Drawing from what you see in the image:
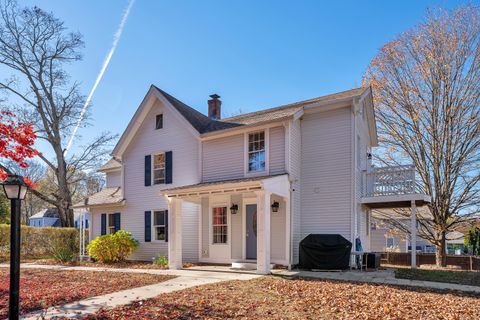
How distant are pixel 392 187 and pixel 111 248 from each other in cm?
1136

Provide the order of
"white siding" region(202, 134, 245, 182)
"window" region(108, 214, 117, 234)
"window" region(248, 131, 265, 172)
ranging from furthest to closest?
1. "window" region(108, 214, 117, 234)
2. "white siding" region(202, 134, 245, 182)
3. "window" region(248, 131, 265, 172)

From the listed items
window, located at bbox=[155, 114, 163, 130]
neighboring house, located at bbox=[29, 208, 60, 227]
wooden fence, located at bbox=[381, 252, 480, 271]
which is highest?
window, located at bbox=[155, 114, 163, 130]

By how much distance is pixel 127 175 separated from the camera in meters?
17.6

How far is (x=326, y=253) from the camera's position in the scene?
12344mm

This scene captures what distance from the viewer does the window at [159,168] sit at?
1656 centimetres

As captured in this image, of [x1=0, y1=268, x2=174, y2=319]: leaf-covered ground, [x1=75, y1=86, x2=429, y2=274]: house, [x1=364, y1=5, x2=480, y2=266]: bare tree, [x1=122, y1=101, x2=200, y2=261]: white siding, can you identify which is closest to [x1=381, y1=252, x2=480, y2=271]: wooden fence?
[x1=364, y1=5, x2=480, y2=266]: bare tree

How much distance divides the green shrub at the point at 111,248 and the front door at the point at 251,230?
5332 mm

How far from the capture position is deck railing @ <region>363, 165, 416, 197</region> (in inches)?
525

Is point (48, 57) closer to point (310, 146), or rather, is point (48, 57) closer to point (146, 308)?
point (310, 146)

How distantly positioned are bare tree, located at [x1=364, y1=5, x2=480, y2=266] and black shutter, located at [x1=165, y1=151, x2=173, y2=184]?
11.3 m

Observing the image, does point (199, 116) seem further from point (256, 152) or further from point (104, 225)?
point (104, 225)

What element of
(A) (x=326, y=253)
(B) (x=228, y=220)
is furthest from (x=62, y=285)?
(A) (x=326, y=253)

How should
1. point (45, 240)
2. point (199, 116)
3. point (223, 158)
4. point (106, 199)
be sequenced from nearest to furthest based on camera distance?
point (223, 158) < point (199, 116) < point (106, 199) < point (45, 240)

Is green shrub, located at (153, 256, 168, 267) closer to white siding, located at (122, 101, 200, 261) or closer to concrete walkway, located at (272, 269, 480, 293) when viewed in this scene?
white siding, located at (122, 101, 200, 261)
